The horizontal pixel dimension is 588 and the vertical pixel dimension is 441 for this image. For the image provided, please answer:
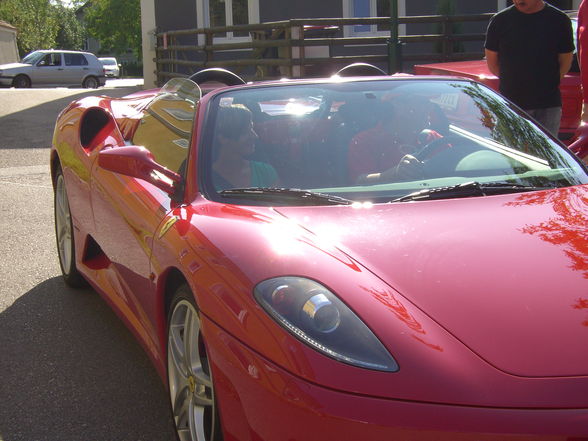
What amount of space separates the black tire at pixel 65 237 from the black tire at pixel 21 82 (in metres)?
30.7

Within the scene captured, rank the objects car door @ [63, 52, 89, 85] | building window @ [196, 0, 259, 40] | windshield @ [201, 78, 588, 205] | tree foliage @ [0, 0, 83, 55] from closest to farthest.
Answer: windshield @ [201, 78, 588, 205], building window @ [196, 0, 259, 40], car door @ [63, 52, 89, 85], tree foliage @ [0, 0, 83, 55]

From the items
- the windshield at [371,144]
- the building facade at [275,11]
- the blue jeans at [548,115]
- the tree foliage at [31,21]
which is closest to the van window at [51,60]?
the building facade at [275,11]

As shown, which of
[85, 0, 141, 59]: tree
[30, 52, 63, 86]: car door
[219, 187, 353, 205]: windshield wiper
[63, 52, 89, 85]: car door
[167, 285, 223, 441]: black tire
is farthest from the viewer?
[85, 0, 141, 59]: tree

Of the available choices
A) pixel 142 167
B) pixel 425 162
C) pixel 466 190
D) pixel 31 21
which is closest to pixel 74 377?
pixel 142 167

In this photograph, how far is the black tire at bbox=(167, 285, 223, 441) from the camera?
8.80 feet

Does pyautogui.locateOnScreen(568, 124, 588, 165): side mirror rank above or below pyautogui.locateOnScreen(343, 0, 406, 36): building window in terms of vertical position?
below

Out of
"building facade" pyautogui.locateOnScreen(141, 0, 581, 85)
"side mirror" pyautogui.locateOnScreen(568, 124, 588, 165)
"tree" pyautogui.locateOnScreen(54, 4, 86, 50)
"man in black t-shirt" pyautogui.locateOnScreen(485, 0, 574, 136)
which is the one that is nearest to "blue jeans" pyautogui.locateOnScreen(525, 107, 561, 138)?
"man in black t-shirt" pyautogui.locateOnScreen(485, 0, 574, 136)

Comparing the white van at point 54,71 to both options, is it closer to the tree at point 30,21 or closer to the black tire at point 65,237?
the tree at point 30,21

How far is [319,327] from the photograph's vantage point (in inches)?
88.3

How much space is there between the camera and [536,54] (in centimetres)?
603

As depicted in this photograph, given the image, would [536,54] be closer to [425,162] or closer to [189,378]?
[425,162]

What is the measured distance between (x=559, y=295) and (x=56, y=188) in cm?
381

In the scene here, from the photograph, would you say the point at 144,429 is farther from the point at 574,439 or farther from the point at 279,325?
the point at 574,439

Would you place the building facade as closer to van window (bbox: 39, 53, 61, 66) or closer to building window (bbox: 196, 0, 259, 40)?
building window (bbox: 196, 0, 259, 40)
